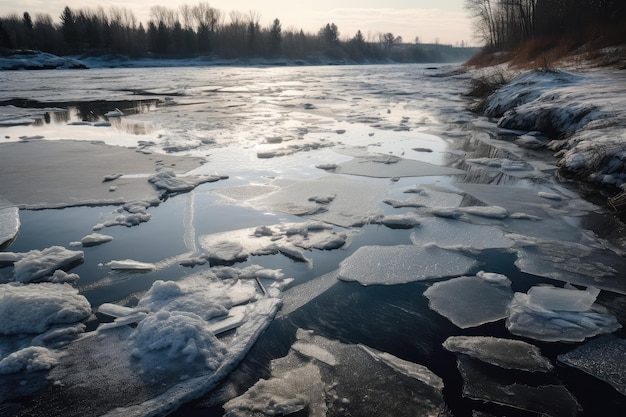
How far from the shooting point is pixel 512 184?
193 inches

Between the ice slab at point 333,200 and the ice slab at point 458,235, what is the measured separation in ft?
1.85

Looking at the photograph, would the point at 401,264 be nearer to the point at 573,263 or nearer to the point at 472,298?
the point at 472,298

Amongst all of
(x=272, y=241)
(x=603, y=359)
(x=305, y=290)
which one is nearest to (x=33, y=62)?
(x=272, y=241)

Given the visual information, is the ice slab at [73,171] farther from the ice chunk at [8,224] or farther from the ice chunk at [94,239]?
the ice chunk at [94,239]

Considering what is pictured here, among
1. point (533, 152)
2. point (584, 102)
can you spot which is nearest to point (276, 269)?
point (533, 152)

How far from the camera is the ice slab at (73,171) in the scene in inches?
168

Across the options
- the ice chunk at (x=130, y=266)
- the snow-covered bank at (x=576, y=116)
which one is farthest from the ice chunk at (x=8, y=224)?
the snow-covered bank at (x=576, y=116)

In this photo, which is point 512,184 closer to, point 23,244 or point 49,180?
point 23,244

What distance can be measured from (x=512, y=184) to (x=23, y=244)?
5351mm

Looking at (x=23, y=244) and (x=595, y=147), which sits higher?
(x=595, y=147)

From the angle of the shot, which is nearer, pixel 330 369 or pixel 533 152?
pixel 330 369

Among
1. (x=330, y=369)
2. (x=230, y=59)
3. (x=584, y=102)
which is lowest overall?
(x=330, y=369)

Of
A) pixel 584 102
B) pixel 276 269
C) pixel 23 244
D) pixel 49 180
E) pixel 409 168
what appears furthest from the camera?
pixel 584 102

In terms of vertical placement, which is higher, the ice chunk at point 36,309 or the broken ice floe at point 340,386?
the ice chunk at point 36,309
